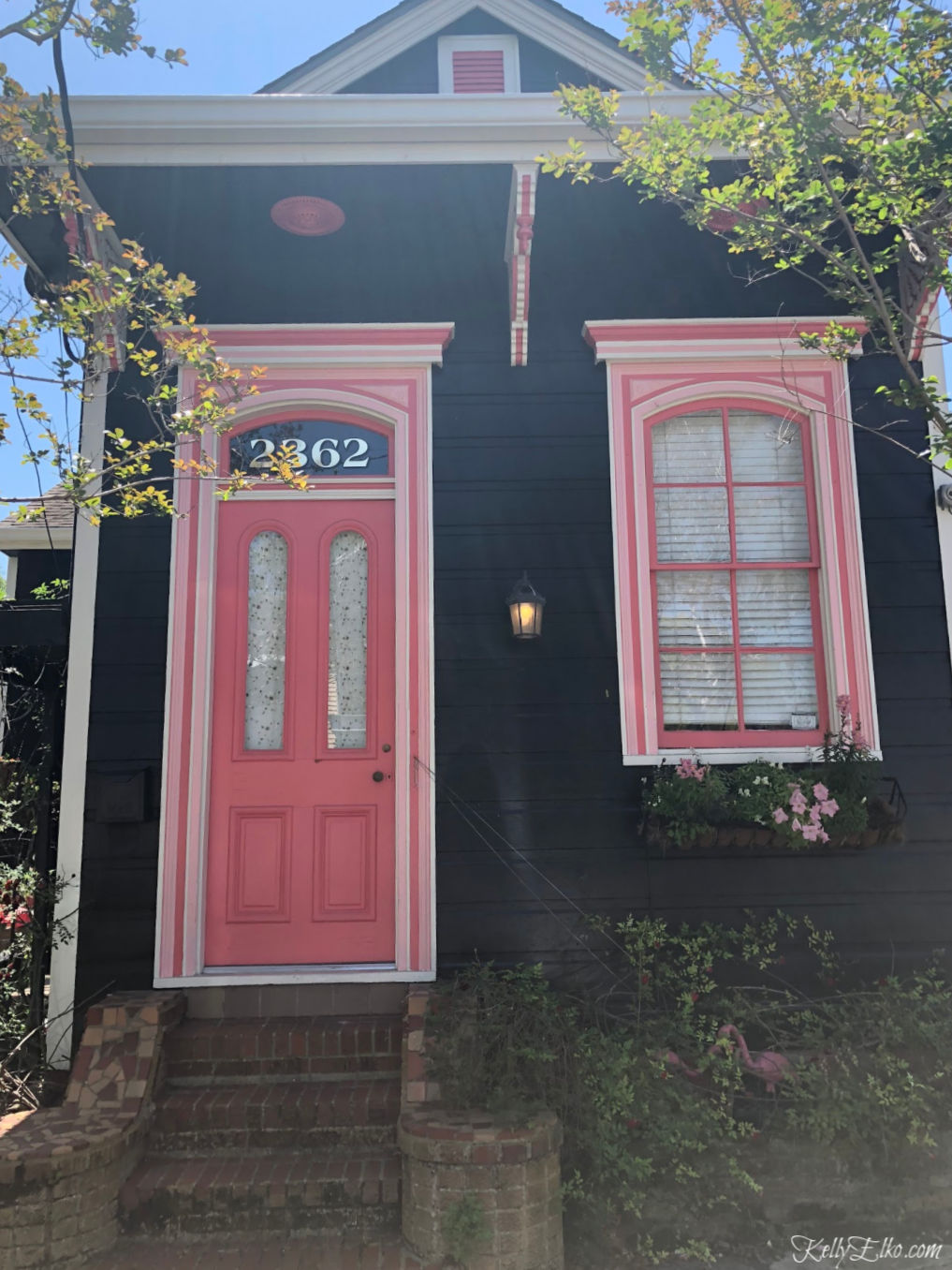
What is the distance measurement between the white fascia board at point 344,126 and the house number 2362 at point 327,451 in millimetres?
1187

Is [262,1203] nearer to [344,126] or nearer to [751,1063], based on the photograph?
[751,1063]

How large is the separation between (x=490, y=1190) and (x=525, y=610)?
2.15 meters

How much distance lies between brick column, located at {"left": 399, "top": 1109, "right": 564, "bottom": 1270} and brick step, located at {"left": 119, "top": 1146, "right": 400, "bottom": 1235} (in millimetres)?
181

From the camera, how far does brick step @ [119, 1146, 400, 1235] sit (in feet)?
9.62

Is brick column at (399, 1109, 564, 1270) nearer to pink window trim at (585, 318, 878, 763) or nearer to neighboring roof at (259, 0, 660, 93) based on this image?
pink window trim at (585, 318, 878, 763)

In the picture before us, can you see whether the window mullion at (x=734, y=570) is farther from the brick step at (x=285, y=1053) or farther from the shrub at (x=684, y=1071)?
the brick step at (x=285, y=1053)

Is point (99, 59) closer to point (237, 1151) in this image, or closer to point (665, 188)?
point (665, 188)

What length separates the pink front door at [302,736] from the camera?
3.91 metres

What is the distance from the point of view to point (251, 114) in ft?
12.4

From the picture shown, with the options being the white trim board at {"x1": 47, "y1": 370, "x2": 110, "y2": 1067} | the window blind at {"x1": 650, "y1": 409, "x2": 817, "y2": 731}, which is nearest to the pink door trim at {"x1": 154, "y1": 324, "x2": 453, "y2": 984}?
the white trim board at {"x1": 47, "y1": 370, "x2": 110, "y2": 1067}

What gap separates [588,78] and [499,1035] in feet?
16.8

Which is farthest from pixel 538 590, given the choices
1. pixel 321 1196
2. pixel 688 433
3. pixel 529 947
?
pixel 321 1196

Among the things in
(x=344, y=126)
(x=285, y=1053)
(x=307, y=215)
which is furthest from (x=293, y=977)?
(x=344, y=126)

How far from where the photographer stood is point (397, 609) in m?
4.07
